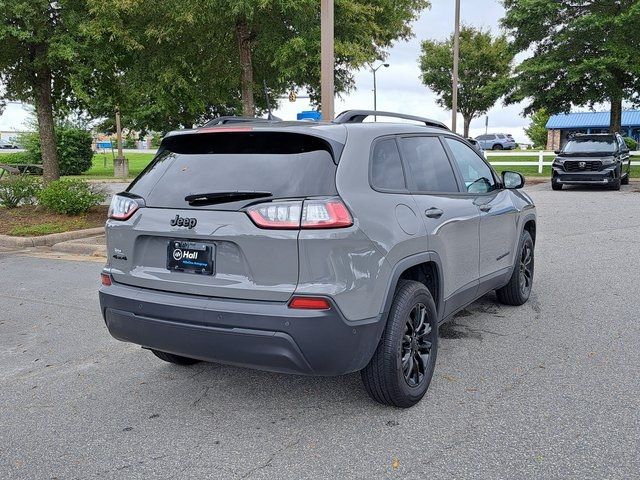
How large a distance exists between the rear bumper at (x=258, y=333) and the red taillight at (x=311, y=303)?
0.08 feet

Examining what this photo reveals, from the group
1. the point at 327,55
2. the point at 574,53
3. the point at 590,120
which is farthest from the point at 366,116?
the point at 590,120

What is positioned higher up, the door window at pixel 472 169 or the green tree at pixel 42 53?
the green tree at pixel 42 53

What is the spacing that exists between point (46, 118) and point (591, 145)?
15.8 m

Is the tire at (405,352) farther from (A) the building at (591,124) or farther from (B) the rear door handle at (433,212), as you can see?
(A) the building at (591,124)

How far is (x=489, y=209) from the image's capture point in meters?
4.91

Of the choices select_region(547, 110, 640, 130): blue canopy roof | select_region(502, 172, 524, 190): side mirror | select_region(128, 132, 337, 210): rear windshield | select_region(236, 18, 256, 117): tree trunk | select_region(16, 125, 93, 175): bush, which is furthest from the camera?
select_region(547, 110, 640, 130): blue canopy roof

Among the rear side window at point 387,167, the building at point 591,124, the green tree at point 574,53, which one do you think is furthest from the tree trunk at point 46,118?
the building at point 591,124

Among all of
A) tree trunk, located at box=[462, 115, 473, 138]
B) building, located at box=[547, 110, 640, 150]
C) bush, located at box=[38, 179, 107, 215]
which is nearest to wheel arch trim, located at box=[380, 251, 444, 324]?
bush, located at box=[38, 179, 107, 215]

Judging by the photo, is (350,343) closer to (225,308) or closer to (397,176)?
(225,308)

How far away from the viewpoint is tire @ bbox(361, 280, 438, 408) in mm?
3443

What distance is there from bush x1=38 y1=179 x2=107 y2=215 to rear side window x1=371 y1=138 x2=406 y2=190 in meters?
9.54

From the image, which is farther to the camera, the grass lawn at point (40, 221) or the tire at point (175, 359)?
the grass lawn at point (40, 221)

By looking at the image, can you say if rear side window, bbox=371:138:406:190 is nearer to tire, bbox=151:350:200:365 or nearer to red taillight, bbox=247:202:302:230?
red taillight, bbox=247:202:302:230

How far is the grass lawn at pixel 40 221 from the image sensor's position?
10625mm
